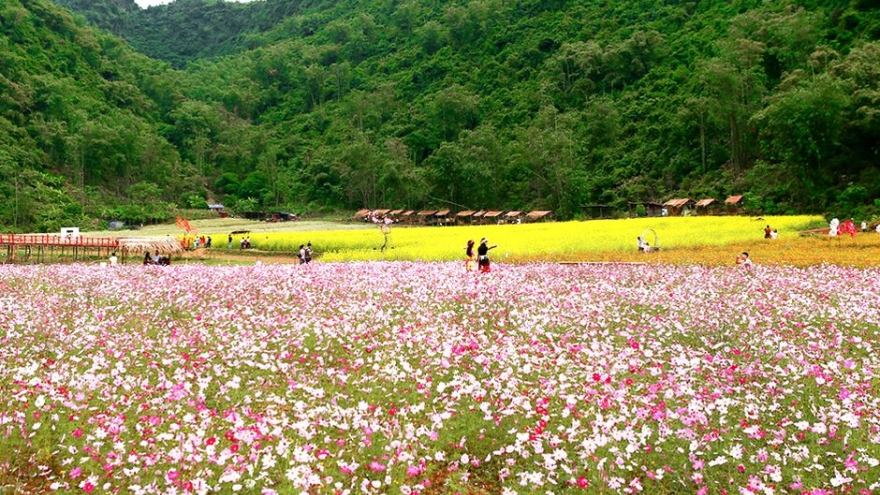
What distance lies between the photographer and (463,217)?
72.8 m

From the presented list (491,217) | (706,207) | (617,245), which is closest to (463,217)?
(491,217)

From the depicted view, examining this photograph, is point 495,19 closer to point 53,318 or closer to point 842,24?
point 842,24

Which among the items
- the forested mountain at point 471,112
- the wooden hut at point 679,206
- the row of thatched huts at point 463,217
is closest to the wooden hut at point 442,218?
the row of thatched huts at point 463,217

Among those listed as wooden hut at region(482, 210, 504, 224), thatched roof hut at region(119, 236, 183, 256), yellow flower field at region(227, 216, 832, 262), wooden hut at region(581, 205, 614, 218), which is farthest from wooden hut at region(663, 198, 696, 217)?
thatched roof hut at region(119, 236, 183, 256)

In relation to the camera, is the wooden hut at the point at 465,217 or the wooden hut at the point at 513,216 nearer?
the wooden hut at the point at 513,216

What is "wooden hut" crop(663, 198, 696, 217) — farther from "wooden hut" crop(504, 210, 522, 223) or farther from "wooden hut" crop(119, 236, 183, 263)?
"wooden hut" crop(119, 236, 183, 263)

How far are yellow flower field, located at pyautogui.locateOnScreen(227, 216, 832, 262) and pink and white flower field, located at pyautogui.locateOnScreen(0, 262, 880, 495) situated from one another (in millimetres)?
13655

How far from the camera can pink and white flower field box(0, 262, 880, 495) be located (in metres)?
5.25

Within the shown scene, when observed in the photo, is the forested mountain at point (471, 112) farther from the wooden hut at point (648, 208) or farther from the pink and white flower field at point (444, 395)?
the pink and white flower field at point (444, 395)

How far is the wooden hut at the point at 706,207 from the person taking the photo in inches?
2256

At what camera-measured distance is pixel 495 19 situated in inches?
5027

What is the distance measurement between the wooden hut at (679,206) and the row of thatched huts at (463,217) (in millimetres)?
12863

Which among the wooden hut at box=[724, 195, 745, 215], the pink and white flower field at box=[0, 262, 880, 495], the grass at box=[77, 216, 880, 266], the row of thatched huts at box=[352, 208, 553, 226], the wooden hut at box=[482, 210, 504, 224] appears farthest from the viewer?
the wooden hut at box=[482, 210, 504, 224]

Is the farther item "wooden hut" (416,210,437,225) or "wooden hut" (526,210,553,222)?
"wooden hut" (416,210,437,225)
